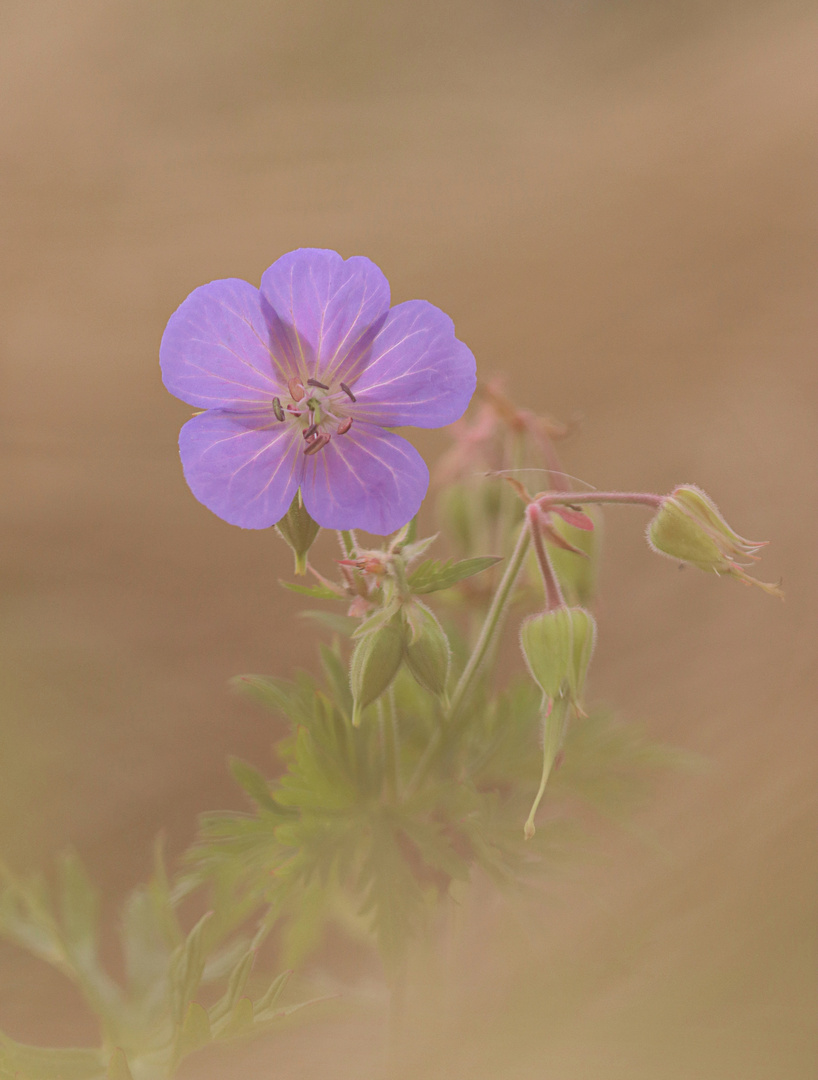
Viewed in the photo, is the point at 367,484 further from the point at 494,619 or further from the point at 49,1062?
the point at 49,1062

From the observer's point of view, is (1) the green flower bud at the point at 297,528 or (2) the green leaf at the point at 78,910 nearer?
(1) the green flower bud at the point at 297,528

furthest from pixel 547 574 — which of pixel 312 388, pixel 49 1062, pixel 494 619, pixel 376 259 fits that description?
pixel 376 259

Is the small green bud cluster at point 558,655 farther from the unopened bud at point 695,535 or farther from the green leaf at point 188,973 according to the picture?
the green leaf at point 188,973

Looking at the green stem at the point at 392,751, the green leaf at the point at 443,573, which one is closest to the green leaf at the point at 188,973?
the green stem at the point at 392,751

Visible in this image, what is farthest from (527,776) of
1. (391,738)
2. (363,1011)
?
(363,1011)

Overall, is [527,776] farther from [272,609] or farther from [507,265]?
[507,265]

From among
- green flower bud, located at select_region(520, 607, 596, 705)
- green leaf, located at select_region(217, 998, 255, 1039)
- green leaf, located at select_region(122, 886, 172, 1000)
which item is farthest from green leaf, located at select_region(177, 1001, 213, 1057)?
green flower bud, located at select_region(520, 607, 596, 705)

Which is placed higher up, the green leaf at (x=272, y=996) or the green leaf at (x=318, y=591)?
the green leaf at (x=318, y=591)
